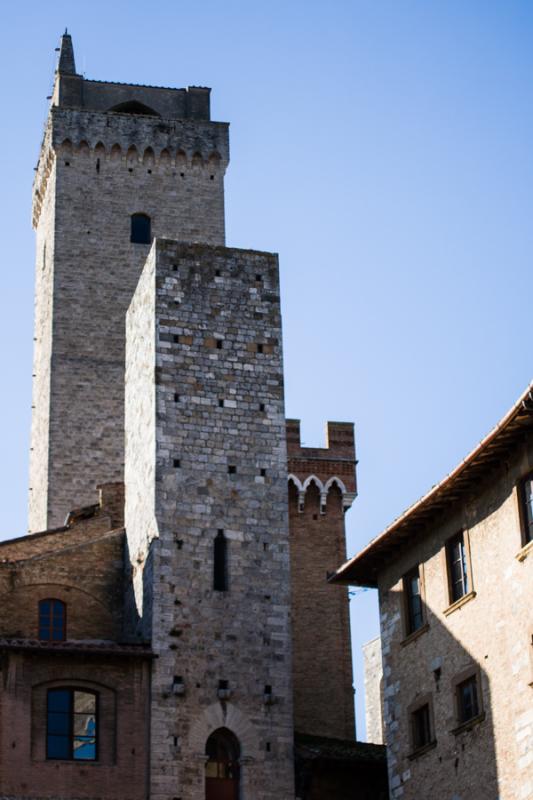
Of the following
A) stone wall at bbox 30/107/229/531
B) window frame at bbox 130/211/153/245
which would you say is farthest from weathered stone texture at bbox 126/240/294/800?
window frame at bbox 130/211/153/245

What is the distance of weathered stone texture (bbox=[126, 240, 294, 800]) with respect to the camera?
1315 inches

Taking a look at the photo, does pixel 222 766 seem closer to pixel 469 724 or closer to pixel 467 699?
pixel 467 699

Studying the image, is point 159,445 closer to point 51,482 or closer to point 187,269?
point 187,269

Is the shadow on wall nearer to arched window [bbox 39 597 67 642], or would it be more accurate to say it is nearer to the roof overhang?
the roof overhang

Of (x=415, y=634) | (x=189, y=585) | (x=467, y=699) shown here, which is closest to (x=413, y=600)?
(x=415, y=634)

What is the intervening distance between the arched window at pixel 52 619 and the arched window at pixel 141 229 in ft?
57.1

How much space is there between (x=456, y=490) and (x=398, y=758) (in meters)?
5.81

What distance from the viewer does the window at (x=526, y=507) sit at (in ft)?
91.9

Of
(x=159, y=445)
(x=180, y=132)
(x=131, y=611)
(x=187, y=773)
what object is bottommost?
(x=187, y=773)

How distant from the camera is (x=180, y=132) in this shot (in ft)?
176

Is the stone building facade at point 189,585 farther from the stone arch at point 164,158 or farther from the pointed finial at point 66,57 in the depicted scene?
the pointed finial at point 66,57

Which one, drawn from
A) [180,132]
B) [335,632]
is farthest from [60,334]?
[335,632]

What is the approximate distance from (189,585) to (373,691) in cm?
1859

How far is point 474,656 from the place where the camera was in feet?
96.5
